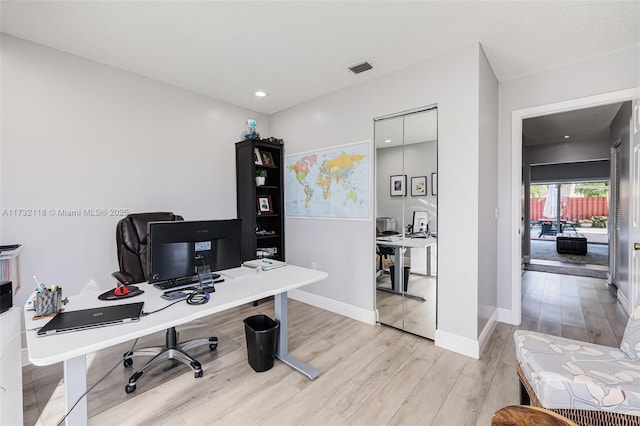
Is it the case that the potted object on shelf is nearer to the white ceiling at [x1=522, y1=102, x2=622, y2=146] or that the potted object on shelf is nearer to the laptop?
the laptop

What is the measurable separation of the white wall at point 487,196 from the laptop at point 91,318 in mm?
2535

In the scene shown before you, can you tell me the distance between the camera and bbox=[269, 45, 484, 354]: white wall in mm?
2385

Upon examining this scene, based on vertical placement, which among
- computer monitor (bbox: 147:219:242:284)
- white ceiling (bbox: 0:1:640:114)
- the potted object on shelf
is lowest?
computer monitor (bbox: 147:219:242:284)

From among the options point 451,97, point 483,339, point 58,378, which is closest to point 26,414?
point 58,378

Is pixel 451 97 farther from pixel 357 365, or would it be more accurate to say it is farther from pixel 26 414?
pixel 26 414

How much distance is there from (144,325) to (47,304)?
550mm

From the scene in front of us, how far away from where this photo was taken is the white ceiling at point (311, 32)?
192cm

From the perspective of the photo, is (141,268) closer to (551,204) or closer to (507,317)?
(507,317)

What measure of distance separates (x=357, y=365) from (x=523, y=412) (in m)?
1.80

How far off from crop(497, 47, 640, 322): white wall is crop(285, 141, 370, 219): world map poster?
150cm

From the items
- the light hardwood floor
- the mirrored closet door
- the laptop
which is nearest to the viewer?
the laptop

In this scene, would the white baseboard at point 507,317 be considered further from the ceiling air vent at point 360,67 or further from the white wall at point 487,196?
the ceiling air vent at point 360,67

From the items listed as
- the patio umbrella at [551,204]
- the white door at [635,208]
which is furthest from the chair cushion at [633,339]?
the patio umbrella at [551,204]

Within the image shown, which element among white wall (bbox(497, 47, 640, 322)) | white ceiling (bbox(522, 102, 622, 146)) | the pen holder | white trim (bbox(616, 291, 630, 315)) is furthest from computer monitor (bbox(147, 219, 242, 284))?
white trim (bbox(616, 291, 630, 315))
